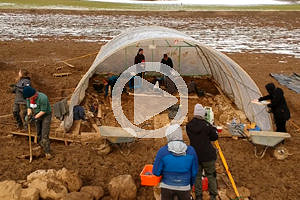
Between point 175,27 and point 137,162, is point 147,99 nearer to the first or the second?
point 137,162

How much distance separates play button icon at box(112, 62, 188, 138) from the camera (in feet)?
32.9

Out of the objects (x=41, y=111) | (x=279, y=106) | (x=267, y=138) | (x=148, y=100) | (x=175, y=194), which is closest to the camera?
(x=175, y=194)

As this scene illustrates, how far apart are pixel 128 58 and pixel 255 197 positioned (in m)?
9.43

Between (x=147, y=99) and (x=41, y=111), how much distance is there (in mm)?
5376

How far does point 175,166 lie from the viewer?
15.5ft

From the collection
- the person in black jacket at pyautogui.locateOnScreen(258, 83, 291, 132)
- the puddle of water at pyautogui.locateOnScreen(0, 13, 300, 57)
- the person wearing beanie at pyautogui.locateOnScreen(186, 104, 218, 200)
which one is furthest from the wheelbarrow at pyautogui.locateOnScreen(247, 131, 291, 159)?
the puddle of water at pyautogui.locateOnScreen(0, 13, 300, 57)

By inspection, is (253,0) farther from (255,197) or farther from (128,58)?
(255,197)

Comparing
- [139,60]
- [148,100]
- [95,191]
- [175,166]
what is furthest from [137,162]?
[139,60]

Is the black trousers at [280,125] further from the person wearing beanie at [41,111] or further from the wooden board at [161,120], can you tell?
the person wearing beanie at [41,111]

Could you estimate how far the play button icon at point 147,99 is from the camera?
32.9 feet

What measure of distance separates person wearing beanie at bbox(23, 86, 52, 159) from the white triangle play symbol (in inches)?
131

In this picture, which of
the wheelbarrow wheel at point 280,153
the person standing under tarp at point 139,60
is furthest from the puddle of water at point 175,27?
the wheelbarrow wheel at point 280,153

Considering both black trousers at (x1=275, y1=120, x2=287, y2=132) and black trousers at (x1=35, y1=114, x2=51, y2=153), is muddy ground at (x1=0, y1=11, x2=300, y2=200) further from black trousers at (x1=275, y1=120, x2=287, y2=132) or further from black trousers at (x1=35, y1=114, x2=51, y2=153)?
black trousers at (x1=275, y1=120, x2=287, y2=132)

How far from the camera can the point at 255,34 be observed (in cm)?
2831
